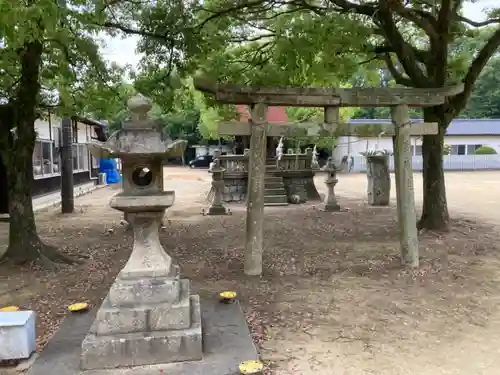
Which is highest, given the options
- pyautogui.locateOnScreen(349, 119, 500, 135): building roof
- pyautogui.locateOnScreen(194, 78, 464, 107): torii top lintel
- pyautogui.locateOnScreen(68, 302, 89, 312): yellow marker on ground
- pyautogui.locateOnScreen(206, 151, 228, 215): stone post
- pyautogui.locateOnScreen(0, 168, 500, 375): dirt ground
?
pyautogui.locateOnScreen(349, 119, 500, 135): building roof

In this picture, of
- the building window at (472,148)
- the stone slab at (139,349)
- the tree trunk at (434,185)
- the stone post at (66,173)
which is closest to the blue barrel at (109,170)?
the stone post at (66,173)

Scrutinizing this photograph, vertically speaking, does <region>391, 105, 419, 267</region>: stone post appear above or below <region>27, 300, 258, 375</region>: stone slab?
above

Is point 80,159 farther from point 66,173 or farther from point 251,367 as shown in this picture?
point 251,367

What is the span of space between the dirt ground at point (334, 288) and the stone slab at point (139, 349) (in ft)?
2.65

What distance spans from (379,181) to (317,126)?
9.96m

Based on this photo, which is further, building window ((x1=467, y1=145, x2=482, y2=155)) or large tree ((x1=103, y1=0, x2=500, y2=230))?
building window ((x1=467, y1=145, x2=482, y2=155))

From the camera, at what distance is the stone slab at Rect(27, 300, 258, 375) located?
4.24m

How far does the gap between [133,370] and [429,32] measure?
9.31 metres

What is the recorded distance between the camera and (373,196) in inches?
671

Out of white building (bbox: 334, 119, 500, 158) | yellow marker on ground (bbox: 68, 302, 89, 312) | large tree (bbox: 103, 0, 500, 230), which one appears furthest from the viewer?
white building (bbox: 334, 119, 500, 158)

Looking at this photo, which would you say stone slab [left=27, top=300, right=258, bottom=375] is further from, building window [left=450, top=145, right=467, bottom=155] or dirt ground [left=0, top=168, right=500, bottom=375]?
building window [left=450, top=145, right=467, bottom=155]

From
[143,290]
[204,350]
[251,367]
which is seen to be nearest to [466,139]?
[204,350]

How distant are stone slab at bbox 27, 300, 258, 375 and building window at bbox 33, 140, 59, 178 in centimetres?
1405

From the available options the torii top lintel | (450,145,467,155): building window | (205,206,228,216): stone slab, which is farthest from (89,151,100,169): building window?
(450,145,467,155): building window
